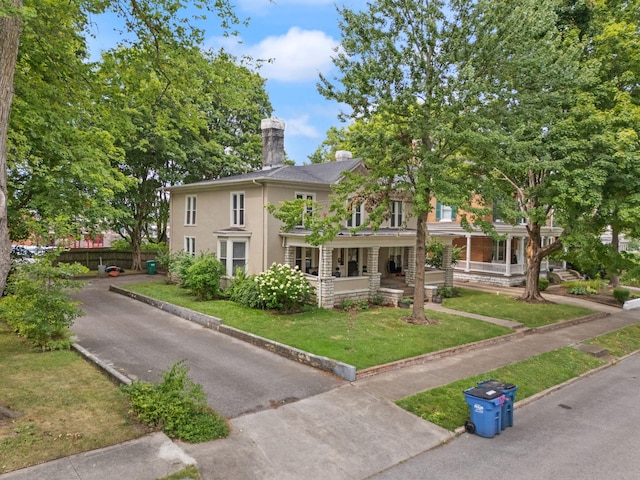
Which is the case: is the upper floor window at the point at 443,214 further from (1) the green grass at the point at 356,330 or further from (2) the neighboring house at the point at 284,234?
(1) the green grass at the point at 356,330

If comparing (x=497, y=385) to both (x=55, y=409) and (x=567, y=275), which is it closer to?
(x=55, y=409)

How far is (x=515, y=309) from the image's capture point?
746 inches

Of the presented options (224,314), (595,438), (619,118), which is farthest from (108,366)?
(619,118)

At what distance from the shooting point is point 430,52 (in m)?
14.0

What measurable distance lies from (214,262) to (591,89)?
17625 mm

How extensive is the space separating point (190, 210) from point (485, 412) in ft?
66.8

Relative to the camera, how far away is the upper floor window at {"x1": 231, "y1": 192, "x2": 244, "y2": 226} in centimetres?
2081

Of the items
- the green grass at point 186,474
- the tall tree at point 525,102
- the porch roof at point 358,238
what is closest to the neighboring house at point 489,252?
the porch roof at point 358,238

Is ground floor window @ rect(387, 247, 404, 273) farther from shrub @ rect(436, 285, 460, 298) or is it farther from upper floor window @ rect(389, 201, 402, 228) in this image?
shrub @ rect(436, 285, 460, 298)

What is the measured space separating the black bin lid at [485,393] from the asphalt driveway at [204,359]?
3.18m

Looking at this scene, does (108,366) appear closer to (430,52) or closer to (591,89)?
(430,52)

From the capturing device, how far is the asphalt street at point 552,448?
257 inches

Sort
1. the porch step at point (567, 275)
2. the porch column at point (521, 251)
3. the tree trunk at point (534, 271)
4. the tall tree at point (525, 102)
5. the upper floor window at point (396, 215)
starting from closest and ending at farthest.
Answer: the tall tree at point (525, 102)
the tree trunk at point (534, 271)
the upper floor window at point (396, 215)
the porch column at point (521, 251)
the porch step at point (567, 275)

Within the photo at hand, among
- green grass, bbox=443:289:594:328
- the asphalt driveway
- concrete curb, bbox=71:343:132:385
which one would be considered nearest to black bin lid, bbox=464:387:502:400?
the asphalt driveway
